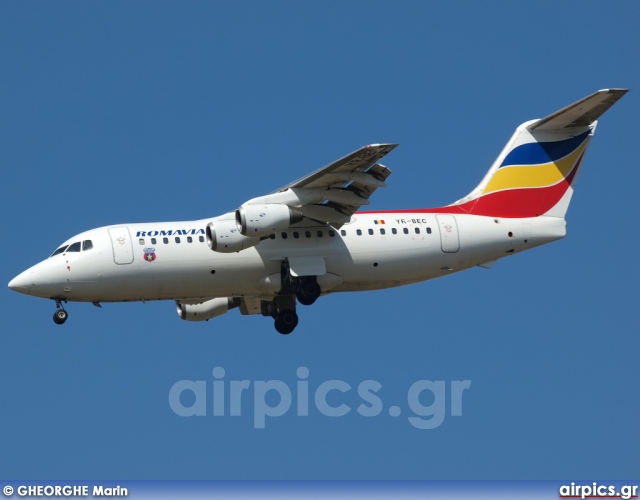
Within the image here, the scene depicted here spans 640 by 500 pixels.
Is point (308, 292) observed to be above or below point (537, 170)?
below

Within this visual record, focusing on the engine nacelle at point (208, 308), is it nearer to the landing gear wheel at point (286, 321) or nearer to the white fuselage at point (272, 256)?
the landing gear wheel at point (286, 321)

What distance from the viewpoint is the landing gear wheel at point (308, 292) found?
35.3 metres

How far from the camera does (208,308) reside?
125 ft

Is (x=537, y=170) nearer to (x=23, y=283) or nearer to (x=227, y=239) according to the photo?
(x=227, y=239)

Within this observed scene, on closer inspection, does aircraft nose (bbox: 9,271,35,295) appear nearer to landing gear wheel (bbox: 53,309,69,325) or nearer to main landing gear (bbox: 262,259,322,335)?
landing gear wheel (bbox: 53,309,69,325)

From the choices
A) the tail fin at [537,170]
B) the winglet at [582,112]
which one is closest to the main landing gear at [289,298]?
the tail fin at [537,170]

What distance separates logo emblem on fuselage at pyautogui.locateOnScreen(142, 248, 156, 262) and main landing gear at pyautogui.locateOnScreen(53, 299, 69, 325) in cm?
200

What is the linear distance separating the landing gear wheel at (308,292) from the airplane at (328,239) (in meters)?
0.02

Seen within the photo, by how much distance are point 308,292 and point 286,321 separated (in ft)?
5.11

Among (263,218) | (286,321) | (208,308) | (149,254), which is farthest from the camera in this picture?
(208,308)

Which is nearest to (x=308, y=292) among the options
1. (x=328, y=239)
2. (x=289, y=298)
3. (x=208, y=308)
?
(x=328, y=239)

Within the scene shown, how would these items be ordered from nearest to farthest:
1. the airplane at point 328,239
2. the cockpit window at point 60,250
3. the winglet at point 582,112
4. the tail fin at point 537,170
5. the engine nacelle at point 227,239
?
the engine nacelle at point 227,239 < the airplane at point 328,239 < the cockpit window at point 60,250 < the winglet at point 582,112 < the tail fin at point 537,170

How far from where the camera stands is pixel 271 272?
35406 millimetres

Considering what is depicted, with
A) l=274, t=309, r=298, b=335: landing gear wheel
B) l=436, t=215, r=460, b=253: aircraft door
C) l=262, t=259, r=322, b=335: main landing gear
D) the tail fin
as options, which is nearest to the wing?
l=262, t=259, r=322, b=335: main landing gear
